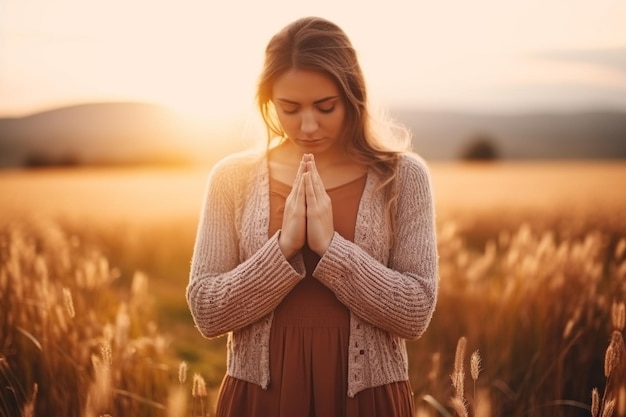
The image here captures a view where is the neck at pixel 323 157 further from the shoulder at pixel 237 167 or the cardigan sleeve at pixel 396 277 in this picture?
the cardigan sleeve at pixel 396 277

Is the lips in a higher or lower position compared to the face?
lower

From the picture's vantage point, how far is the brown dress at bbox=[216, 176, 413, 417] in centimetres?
224

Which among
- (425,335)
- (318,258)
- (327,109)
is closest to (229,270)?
(318,258)

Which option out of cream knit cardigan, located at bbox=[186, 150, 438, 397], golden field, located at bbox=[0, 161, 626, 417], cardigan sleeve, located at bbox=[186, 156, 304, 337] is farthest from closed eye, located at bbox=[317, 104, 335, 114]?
golden field, located at bbox=[0, 161, 626, 417]

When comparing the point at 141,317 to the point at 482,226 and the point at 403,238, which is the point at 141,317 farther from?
the point at 482,226

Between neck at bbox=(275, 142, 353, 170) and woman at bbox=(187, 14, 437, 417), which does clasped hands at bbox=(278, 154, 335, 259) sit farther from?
neck at bbox=(275, 142, 353, 170)

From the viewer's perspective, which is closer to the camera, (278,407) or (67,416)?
(278,407)

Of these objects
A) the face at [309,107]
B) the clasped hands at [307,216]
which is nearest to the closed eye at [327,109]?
the face at [309,107]

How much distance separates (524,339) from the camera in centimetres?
396

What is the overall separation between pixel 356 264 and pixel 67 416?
5.33 feet

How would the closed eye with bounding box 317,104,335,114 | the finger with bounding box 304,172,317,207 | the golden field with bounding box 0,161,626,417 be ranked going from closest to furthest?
the finger with bounding box 304,172,317,207 → the closed eye with bounding box 317,104,335,114 → the golden field with bounding box 0,161,626,417

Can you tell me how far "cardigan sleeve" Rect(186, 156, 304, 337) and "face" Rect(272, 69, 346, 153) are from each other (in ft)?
1.03

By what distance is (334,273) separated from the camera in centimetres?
215

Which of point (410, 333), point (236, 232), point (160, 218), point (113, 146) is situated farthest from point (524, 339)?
point (113, 146)
